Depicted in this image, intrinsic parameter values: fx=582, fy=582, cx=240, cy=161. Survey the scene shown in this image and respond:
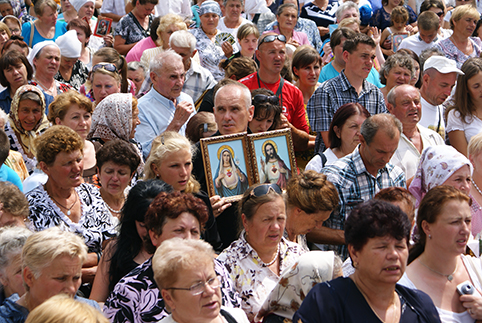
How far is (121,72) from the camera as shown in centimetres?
688

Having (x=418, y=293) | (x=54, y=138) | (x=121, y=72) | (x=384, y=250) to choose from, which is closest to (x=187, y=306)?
(x=384, y=250)

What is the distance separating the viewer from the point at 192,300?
2.83m

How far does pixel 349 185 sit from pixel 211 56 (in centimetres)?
417

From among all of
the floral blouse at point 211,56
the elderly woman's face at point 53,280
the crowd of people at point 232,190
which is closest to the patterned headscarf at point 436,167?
the crowd of people at point 232,190

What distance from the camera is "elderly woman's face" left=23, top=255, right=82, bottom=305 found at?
310 cm

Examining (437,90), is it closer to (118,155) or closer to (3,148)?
(118,155)


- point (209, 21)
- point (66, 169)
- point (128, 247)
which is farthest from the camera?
point (209, 21)

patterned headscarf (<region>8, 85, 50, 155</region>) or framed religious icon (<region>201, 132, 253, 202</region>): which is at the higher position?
patterned headscarf (<region>8, 85, 50, 155</region>)

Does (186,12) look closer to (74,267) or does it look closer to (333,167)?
(333,167)

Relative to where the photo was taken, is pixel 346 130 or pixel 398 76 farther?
pixel 398 76

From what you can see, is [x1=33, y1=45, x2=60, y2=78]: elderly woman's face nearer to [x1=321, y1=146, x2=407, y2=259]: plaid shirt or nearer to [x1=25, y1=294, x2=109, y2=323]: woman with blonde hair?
[x1=321, y1=146, x2=407, y2=259]: plaid shirt

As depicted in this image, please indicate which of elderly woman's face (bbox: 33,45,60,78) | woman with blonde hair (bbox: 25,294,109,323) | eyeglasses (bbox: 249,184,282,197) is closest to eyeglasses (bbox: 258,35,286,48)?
elderly woman's face (bbox: 33,45,60,78)

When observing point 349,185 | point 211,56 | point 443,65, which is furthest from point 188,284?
point 211,56

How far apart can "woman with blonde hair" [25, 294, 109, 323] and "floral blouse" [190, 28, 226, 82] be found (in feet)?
19.3
